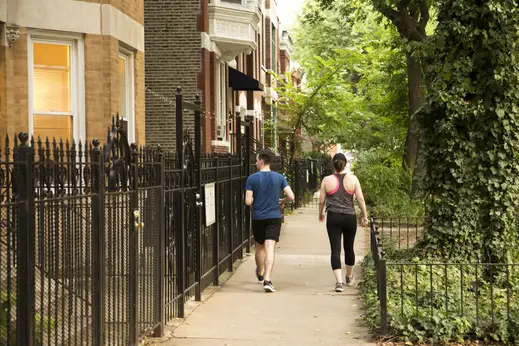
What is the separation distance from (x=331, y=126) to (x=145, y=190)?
28592 millimetres

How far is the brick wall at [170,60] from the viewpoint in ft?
71.2

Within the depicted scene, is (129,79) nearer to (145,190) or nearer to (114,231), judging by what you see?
(145,190)

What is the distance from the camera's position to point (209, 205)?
11.0m

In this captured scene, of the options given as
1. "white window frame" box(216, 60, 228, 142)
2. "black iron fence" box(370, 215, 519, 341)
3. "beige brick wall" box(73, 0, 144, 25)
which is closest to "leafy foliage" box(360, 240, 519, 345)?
"black iron fence" box(370, 215, 519, 341)

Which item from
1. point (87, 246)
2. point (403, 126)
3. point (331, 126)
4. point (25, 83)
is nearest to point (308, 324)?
point (87, 246)

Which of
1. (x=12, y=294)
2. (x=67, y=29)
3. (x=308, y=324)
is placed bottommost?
(x=308, y=324)

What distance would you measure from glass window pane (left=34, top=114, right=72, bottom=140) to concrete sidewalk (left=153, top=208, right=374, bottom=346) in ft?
11.4

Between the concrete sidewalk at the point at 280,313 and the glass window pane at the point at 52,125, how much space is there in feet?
11.4

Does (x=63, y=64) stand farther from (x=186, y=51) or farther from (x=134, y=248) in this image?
(x=186, y=51)

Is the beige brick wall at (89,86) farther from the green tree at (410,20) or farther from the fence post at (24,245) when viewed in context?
the fence post at (24,245)

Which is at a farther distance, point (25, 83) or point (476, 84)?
point (25, 83)

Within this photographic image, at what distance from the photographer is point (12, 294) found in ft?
15.0

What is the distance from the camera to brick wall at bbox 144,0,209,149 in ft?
71.2

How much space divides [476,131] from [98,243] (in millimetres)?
6294
